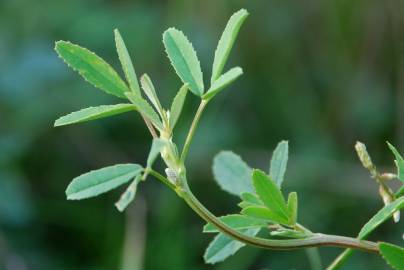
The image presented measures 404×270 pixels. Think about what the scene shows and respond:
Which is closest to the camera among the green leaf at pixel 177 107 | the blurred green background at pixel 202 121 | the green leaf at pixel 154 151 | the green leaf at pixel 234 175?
the green leaf at pixel 154 151

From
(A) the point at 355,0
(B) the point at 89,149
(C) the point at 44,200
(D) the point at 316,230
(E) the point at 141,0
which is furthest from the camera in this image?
(E) the point at 141,0

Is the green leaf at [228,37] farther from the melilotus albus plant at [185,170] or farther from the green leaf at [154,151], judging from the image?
the green leaf at [154,151]

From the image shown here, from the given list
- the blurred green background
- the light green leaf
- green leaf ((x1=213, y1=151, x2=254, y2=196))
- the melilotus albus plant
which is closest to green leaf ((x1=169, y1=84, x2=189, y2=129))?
the melilotus albus plant

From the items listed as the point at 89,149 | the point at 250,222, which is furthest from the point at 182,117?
the point at 250,222

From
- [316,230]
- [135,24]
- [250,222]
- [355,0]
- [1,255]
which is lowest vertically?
[316,230]

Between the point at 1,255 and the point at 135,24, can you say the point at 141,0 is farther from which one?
the point at 1,255

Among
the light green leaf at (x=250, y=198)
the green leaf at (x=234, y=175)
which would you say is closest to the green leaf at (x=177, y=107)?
the light green leaf at (x=250, y=198)

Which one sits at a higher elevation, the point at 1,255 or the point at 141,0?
the point at 141,0
